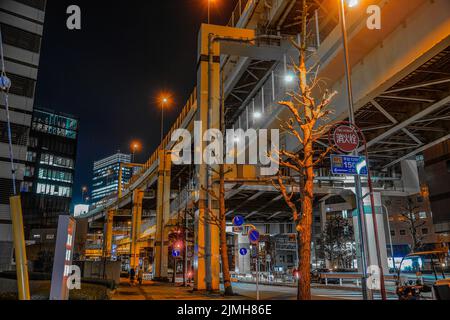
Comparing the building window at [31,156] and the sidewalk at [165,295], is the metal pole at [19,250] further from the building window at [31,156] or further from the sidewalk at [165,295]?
the building window at [31,156]

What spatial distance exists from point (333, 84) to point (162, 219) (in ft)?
91.5

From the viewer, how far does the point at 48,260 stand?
111 ft

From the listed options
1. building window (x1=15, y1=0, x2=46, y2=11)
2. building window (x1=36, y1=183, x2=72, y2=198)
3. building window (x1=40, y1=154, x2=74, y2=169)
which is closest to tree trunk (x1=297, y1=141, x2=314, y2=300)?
building window (x1=15, y1=0, x2=46, y2=11)

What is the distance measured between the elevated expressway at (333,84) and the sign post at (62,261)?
12657 millimetres

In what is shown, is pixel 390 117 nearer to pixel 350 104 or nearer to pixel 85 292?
pixel 350 104

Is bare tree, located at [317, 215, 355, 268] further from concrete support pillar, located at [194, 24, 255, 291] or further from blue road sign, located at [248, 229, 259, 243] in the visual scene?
blue road sign, located at [248, 229, 259, 243]

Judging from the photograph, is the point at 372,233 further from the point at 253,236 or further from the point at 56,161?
the point at 56,161

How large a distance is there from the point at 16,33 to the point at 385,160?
36.3 metres

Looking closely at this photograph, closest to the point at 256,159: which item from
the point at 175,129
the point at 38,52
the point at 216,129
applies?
→ the point at 216,129

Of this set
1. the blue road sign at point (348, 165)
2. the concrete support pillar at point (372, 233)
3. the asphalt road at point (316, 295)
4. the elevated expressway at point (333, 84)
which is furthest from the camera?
the concrete support pillar at point (372, 233)

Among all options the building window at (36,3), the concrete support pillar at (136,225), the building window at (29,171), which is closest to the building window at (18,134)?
the building window at (36,3)

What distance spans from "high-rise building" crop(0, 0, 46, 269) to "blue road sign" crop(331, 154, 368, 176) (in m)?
28.9

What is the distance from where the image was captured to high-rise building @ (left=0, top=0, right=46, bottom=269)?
32562 mm

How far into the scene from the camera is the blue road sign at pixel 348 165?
1188 centimetres
